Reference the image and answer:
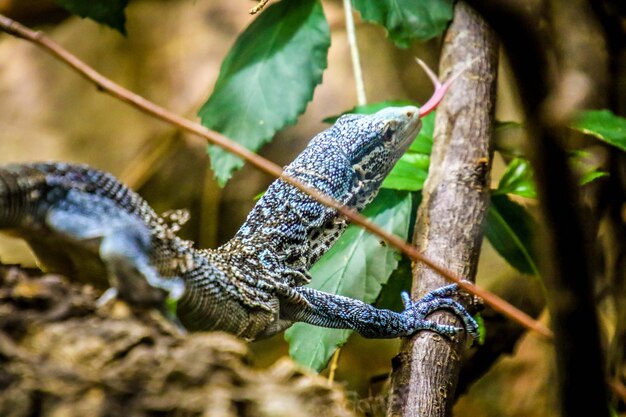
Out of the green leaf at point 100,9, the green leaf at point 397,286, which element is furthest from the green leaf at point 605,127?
the green leaf at point 100,9

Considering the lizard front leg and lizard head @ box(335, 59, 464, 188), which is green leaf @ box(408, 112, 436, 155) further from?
the lizard front leg

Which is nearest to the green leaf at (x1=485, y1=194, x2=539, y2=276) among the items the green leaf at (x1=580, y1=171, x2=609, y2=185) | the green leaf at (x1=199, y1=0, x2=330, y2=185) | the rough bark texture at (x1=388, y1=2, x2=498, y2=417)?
the rough bark texture at (x1=388, y1=2, x2=498, y2=417)

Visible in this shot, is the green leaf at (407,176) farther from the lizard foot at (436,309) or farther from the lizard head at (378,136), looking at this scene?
the lizard foot at (436,309)

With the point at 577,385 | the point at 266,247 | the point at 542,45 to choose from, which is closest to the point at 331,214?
the point at 266,247

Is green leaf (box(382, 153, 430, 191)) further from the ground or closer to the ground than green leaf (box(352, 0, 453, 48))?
closer to the ground

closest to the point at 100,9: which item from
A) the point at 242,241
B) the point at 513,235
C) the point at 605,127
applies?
the point at 242,241

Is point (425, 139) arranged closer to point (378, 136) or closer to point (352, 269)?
point (378, 136)

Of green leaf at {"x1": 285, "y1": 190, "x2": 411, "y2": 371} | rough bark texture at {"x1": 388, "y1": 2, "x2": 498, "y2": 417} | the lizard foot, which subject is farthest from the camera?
green leaf at {"x1": 285, "y1": 190, "x2": 411, "y2": 371}
